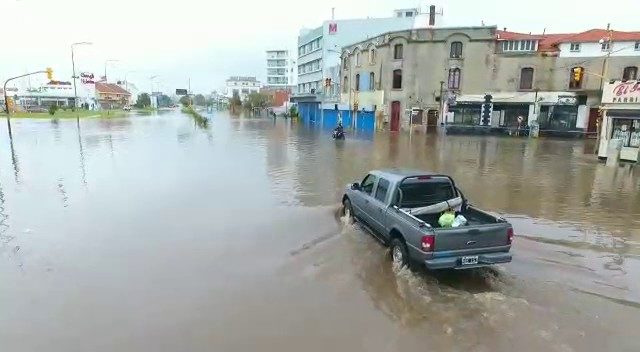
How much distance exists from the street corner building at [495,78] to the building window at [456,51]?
0.30ft

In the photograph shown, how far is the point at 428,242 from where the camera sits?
659 centimetres

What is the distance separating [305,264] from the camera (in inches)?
308

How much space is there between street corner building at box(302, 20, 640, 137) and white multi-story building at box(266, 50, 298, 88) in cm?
11275

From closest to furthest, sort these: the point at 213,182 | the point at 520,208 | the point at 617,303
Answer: the point at 617,303 < the point at 520,208 < the point at 213,182

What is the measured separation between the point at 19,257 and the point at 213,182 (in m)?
7.57

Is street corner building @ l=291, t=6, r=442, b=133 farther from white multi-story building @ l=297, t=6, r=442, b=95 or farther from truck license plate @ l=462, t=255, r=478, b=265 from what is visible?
truck license plate @ l=462, t=255, r=478, b=265

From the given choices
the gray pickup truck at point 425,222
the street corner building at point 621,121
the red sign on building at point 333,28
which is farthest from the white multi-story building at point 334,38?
the gray pickup truck at point 425,222

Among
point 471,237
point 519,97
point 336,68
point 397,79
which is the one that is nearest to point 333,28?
point 336,68

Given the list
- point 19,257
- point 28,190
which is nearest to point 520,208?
point 19,257

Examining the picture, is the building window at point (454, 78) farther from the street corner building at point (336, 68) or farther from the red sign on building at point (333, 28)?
the red sign on building at point (333, 28)

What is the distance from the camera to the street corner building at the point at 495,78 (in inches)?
1487

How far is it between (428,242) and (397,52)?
39.1 m

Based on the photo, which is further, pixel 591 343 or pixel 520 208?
pixel 520 208

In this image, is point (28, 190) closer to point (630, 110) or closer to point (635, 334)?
point (635, 334)
